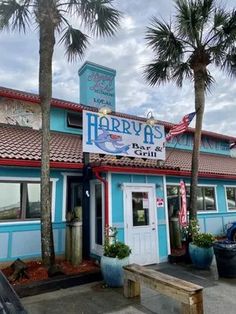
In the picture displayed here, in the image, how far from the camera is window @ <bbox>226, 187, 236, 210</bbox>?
13752 millimetres

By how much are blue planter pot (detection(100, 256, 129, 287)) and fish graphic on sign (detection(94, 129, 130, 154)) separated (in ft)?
10.5

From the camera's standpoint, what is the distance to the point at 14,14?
8312mm

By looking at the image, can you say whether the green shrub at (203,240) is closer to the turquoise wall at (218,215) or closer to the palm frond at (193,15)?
the turquoise wall at (218,215)

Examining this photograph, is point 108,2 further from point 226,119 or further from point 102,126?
point 226,119

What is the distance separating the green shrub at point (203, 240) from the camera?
27.6 ft

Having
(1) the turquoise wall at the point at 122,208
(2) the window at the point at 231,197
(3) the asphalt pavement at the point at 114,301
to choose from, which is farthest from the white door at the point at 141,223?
(2) the window at the point at 231,197

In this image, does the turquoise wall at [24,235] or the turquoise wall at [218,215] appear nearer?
Answer: the turquoise wall at [24,235]

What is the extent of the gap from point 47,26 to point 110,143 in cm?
375

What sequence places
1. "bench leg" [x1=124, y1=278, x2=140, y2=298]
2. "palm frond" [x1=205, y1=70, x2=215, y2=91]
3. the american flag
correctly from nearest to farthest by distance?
"bench leg" [x1=124, y1=278, x2=140, y2=298] < the american flag < "palm frond" [x1=205, y1=70, x2=215, y2=91]

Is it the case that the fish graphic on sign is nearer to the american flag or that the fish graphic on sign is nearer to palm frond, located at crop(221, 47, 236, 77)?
the american flag

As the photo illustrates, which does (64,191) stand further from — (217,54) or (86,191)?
(217,54)

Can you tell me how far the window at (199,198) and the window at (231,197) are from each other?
1193 mm

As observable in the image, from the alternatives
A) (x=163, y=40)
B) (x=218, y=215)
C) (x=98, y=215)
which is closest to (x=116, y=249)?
(x=98, y=215)

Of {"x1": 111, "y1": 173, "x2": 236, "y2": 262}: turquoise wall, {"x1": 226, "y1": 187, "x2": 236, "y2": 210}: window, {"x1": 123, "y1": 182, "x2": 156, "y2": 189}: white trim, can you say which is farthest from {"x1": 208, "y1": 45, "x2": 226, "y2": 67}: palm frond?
{"x1": 226, "y1": 187, "x2": 236, "y2": 210}: window
